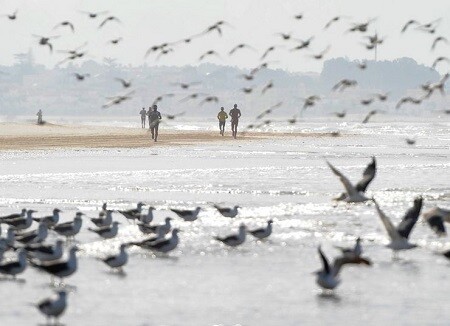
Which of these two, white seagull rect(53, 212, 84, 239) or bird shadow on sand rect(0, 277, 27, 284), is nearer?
bird shadow on sand rect(0, 277, 27, 284)

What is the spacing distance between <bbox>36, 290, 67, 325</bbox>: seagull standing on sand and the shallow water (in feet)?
1.03

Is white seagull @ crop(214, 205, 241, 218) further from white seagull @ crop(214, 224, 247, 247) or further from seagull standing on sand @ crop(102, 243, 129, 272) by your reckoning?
seagull standing on sand @ crop(102, 243, 129, 272)

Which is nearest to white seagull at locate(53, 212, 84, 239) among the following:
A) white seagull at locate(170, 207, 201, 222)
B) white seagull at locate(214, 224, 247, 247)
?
white seagull at locate(214, 224, 247, 247)

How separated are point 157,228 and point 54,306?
654 cm

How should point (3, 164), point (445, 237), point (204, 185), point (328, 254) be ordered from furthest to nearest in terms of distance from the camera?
point (3, 164) < point (204, 185) < point (445, 237) < point (328, 254)

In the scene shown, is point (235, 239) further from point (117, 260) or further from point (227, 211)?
point (227, 211)

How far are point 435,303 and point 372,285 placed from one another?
1.39 meters

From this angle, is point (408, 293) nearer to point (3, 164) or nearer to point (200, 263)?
point (200, 263)

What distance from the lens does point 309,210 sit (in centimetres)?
2548

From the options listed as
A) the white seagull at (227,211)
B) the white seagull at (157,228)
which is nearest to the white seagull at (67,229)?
the white seagull at (157,228)

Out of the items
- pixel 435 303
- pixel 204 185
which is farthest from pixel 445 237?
pixel 204 185

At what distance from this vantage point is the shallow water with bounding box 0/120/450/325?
47.5 ft

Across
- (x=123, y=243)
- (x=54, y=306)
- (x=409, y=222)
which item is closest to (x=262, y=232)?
(x=123, y=243)

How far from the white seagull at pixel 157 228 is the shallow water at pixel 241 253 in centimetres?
40
